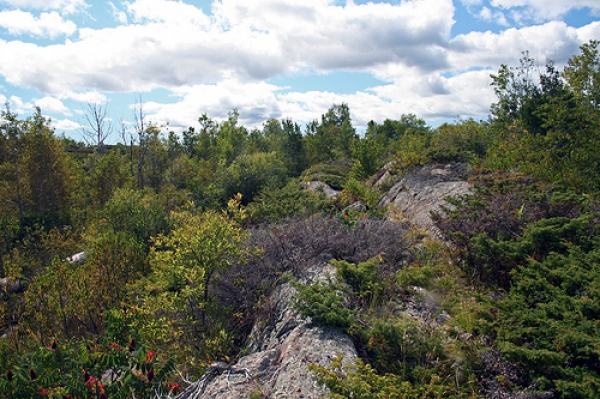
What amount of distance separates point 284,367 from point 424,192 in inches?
314

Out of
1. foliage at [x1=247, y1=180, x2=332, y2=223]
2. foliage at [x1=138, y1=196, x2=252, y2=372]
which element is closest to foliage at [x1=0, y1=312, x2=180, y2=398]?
foliage at [x1=138, y1=196, x2=252, y2=372]

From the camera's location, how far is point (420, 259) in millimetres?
6527

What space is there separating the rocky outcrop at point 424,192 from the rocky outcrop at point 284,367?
15.0ft

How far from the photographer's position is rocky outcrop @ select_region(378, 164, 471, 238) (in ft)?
31.2

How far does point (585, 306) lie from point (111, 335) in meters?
4.90

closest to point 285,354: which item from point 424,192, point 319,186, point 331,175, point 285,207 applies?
point 285,207

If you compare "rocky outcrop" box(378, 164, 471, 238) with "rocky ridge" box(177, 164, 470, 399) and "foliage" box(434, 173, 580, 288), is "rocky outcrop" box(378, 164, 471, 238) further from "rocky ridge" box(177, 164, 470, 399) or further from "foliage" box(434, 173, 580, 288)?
"rocky ridge" box(177, 164, 470, 399)

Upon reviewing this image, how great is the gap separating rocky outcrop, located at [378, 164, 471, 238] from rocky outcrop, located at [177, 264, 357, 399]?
4568 mm

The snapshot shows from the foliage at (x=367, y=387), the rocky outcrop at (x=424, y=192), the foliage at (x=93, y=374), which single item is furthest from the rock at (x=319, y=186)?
the foliage at (x=367, y=387)

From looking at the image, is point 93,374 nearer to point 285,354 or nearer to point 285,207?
point 285,354

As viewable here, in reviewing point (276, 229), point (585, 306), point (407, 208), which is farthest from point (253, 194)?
point (585, 306)

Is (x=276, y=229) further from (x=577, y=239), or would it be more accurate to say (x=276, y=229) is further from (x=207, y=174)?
(x=207, y=174)

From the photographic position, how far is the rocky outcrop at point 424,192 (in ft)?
31.2

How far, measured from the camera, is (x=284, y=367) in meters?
3.75
